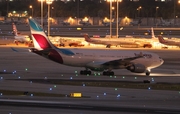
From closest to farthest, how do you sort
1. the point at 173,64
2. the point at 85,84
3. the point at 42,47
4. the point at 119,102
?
the point at 119,102, the point at 85,84, the point at 42,47, the point at 173,64

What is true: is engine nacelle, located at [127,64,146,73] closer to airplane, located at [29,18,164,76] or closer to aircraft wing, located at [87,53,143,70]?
airplane, located at [29,18,164,76]

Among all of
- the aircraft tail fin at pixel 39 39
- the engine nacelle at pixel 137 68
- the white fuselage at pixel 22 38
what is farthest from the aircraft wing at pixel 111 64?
the white fuselage at pixel 22 38

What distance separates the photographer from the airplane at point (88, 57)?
54.3m

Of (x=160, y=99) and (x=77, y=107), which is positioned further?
(x=160, y=99)

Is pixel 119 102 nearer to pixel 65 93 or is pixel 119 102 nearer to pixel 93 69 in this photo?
pixel 65 93

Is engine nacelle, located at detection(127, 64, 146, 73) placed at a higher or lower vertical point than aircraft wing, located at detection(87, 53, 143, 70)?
lower

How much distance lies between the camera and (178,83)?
48.4m

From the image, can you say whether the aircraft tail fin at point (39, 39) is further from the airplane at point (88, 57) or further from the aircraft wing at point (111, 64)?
the aircraft wing at point (111, 64)

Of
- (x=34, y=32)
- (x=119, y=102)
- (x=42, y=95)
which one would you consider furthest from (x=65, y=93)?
(x=34, y=32)

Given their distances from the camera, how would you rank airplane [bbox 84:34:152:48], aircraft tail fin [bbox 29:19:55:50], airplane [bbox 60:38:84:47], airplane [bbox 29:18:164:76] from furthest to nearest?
airplane [bbox 60:38:84:47] < airplane [bbox 84:34:152:48] < aircraft tail fin [bbox 29:19:55:50] < airplane [bbox 29:18:164:76]

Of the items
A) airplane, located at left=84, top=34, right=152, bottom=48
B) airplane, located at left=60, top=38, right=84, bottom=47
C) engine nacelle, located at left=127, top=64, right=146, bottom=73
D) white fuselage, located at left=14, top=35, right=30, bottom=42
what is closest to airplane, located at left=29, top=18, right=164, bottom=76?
engine nacelle, located at left=127, top=64, right=146, bottom=73

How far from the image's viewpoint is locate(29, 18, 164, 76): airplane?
2138 inches

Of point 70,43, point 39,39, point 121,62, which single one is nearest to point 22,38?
point 70,43

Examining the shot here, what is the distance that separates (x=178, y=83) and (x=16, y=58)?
31388mm
